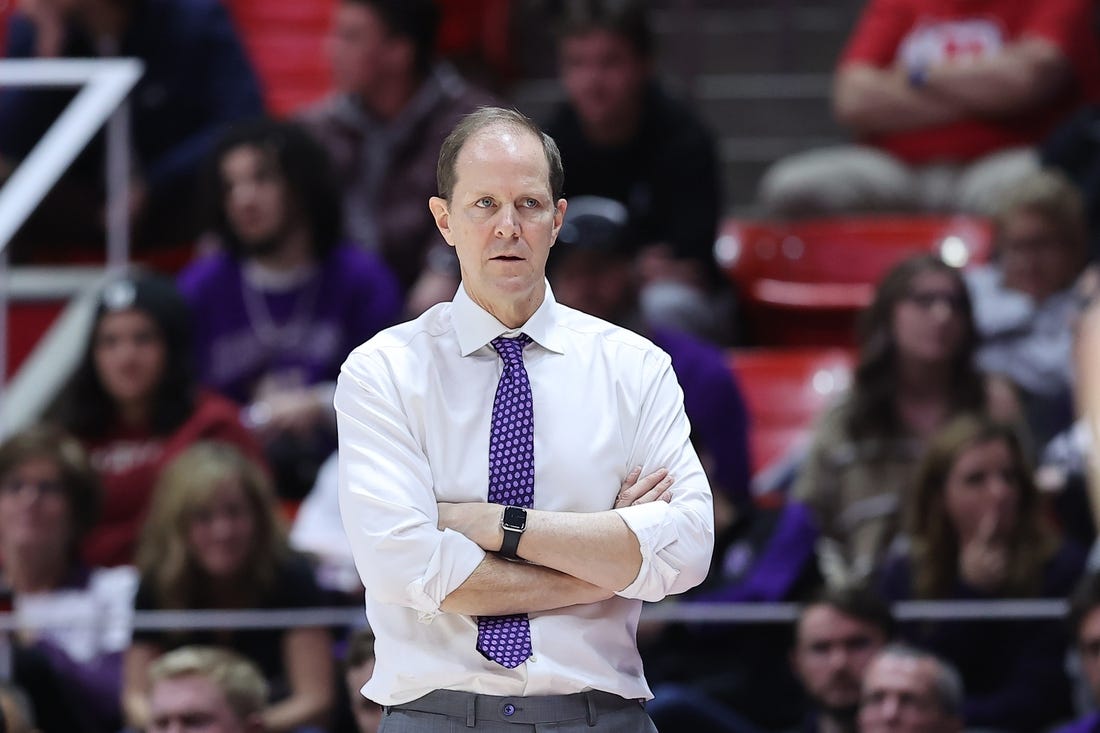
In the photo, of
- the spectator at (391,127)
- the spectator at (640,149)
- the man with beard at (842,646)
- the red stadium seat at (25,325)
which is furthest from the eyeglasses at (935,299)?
the red stadium seat at (25,325)

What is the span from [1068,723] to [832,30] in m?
4.30

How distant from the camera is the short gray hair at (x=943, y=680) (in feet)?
15.0

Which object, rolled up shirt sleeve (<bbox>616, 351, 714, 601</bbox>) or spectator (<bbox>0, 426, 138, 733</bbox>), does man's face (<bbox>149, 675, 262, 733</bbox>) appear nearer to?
spectator (<bbox>0, 426, 138, 733</bbox>)

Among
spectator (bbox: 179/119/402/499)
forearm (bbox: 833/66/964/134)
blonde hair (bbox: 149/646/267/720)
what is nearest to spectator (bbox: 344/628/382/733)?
blonde hair (bbox: 149/646/267/720)

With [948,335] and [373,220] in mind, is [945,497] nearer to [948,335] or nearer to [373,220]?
[948,335]

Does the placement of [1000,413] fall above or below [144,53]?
below

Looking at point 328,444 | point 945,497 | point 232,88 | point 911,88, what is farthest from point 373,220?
point 945,497

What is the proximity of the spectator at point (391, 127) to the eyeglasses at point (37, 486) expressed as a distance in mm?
1707

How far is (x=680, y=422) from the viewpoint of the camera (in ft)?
9.91

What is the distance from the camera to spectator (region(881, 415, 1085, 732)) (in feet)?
16.0

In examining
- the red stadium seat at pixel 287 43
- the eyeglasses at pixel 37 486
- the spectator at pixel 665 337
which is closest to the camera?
the eyeglasses at pixel 37 486

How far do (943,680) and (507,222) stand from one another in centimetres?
213

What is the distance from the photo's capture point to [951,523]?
5062mm

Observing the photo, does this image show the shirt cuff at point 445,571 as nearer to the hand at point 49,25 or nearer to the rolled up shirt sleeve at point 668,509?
the rolled up shirt sleeve at point 668,509
